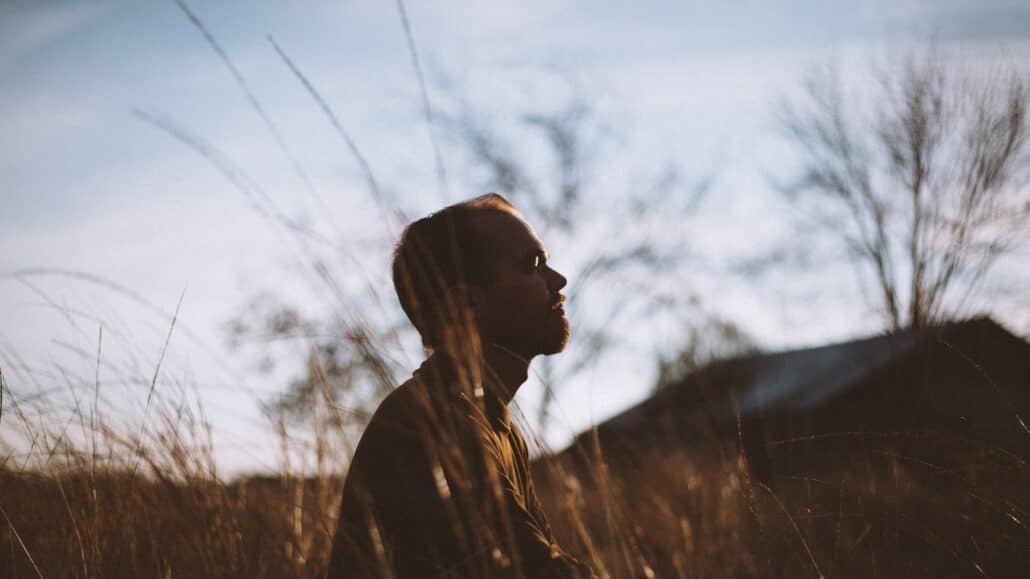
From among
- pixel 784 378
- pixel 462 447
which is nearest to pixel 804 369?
pixel 784 378

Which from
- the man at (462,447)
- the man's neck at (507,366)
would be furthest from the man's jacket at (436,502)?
the man's neck at (507,366)

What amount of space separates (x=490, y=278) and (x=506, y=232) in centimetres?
12

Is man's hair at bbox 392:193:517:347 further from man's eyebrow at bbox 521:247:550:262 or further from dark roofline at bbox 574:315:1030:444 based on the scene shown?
dark roofline at bbox 574:315:1030:444

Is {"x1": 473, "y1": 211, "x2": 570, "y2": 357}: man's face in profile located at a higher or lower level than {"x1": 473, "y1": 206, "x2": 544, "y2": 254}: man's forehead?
lower

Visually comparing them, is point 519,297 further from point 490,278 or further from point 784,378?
point 784,378

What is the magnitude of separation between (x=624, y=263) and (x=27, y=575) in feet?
52.0

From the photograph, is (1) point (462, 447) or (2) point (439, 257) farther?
(2) point (439, 257)

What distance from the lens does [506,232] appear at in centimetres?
161

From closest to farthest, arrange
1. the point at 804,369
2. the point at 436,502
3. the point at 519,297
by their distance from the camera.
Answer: the point at 436,502 → the point at 519,297 → the point at 804,369

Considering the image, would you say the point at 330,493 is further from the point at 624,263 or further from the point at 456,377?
the point at 624,263

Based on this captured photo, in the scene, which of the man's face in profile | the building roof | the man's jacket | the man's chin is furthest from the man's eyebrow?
the building roof

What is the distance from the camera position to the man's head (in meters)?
1.55

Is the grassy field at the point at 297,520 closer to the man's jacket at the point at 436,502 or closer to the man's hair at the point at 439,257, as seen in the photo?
the man's jacket at the point at 436,502

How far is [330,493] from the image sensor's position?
2.03 metres
